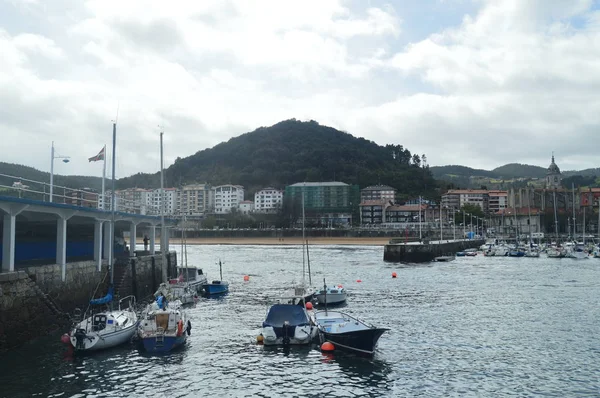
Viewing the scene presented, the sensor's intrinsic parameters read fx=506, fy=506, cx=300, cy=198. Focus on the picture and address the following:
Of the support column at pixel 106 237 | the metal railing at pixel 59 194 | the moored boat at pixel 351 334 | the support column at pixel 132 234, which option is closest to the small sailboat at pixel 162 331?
the moored boat at pixel 351 334

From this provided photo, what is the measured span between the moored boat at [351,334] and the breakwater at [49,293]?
14.6 metres

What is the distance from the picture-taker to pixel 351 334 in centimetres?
2458

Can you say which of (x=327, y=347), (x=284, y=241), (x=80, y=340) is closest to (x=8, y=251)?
(x=80, y=340)

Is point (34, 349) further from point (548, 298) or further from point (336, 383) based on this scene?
point (548, 298)

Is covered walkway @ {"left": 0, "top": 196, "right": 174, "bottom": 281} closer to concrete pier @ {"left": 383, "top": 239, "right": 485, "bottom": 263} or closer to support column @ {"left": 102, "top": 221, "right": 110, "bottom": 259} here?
support column @ {"left": 102, "top": 221, "right": 110, "bottom": 259}

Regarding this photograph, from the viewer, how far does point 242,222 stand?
195 meters

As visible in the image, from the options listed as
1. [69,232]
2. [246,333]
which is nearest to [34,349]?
[246,333]

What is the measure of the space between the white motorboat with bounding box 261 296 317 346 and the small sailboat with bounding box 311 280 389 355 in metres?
0.76

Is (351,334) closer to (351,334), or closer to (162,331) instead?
(351,334)

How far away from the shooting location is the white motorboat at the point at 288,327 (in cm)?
2633

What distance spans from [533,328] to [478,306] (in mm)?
8676

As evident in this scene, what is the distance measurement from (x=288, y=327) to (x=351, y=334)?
3544mm

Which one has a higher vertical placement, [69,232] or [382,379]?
[69,232]

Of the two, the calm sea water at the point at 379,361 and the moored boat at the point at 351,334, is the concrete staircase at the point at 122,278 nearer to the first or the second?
the calm sea water at the point at 379,361
